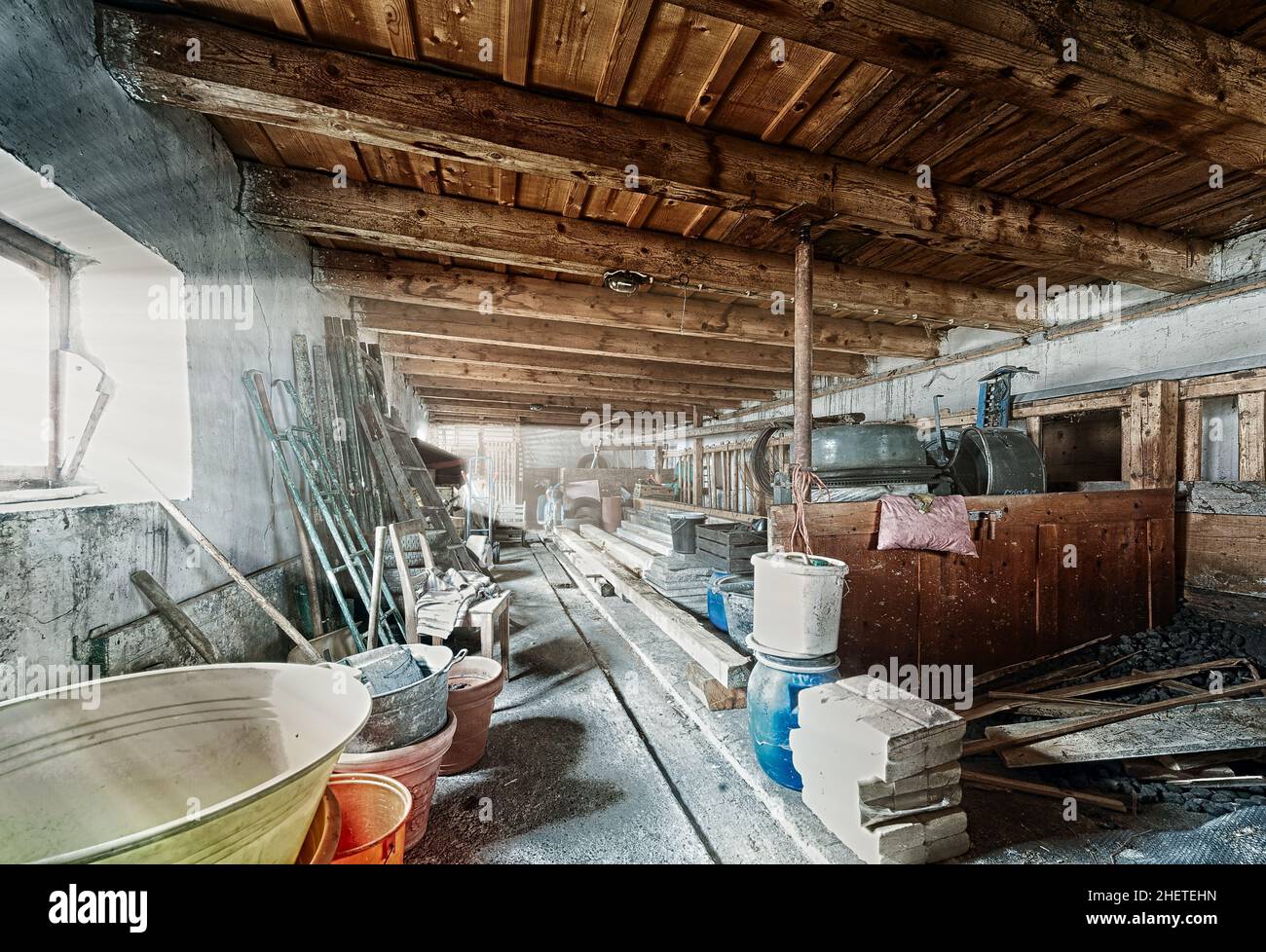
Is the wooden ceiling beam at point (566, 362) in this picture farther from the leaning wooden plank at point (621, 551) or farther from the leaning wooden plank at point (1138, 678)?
the leaning wooden plank at point (1138, 678)

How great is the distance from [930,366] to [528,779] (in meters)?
6.41

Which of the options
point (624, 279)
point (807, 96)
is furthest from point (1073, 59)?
point (624, 279)

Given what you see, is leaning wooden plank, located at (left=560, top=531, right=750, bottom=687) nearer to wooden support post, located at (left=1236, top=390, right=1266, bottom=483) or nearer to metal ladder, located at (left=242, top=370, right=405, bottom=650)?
metal ladder, located at (left=242, top=370, right=405, bottom=650)

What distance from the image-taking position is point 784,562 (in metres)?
2.21

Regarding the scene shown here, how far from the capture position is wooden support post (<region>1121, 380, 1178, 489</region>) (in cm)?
382

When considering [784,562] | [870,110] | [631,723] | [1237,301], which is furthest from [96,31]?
[1237,301]

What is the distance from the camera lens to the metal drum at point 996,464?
3.64m

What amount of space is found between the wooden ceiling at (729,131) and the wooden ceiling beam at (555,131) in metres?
0.01

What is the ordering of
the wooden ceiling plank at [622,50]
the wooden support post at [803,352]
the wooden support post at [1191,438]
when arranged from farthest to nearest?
1. the wooden support post at [1191,438]
2. the wooden support post at [803,352]
3. the wooden ceiling plank at [622,50]

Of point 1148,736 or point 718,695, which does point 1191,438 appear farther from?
point 718,695

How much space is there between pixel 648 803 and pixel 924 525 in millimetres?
2220

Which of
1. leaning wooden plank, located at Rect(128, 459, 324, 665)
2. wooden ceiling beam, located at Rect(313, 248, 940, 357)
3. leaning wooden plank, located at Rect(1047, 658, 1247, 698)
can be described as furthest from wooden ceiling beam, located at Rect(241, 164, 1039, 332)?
leaning wooden plank, located at Rect(1047, 658, 1247, 698)

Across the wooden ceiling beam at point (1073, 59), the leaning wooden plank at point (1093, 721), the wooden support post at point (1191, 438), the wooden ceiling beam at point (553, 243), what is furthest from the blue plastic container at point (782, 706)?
the wooden support post at point (1191, 438)

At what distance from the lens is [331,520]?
365 cm
